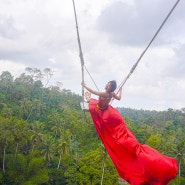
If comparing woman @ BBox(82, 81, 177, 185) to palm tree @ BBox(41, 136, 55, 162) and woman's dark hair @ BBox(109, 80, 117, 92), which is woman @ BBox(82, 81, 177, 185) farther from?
palm tree @ BBox(41, 136, 55, 162)

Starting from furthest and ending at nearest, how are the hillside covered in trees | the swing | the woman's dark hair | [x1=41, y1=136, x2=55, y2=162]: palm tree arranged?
[x1=41, y1=136, x2=55, y2=162]: palm tree → the hillside covered in trees → the woman's dark hair → the swing

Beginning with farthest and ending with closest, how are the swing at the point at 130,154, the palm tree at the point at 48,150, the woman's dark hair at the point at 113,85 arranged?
the palm tree at the point at 48,150 < the woman's dark hair at the point at 113,85 < the swing at the point at 130,154

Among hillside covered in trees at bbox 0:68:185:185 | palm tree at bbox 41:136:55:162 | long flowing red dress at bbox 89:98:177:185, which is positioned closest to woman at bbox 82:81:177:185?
long flowing red dress at bbox 89:98:177:185

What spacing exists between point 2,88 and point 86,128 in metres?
19.5

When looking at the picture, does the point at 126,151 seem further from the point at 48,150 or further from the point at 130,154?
the point at 48,150

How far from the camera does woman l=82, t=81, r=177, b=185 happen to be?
15.9ft

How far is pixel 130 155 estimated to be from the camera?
17.5 ft

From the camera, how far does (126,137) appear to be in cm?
538

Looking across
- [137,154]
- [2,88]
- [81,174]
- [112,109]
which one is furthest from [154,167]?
[2,88]

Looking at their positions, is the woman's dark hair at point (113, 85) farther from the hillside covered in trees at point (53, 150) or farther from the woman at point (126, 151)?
the hillside covered in trees at point (53, 150)

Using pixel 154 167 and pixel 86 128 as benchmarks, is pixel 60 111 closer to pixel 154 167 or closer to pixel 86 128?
pixel 86 128

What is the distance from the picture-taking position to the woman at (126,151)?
191 inches

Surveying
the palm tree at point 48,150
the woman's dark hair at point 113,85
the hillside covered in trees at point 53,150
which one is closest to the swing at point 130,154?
the woman's dark hair at point 113,85

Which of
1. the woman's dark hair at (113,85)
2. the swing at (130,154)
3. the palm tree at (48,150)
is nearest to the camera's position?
the swing at (130,154)
